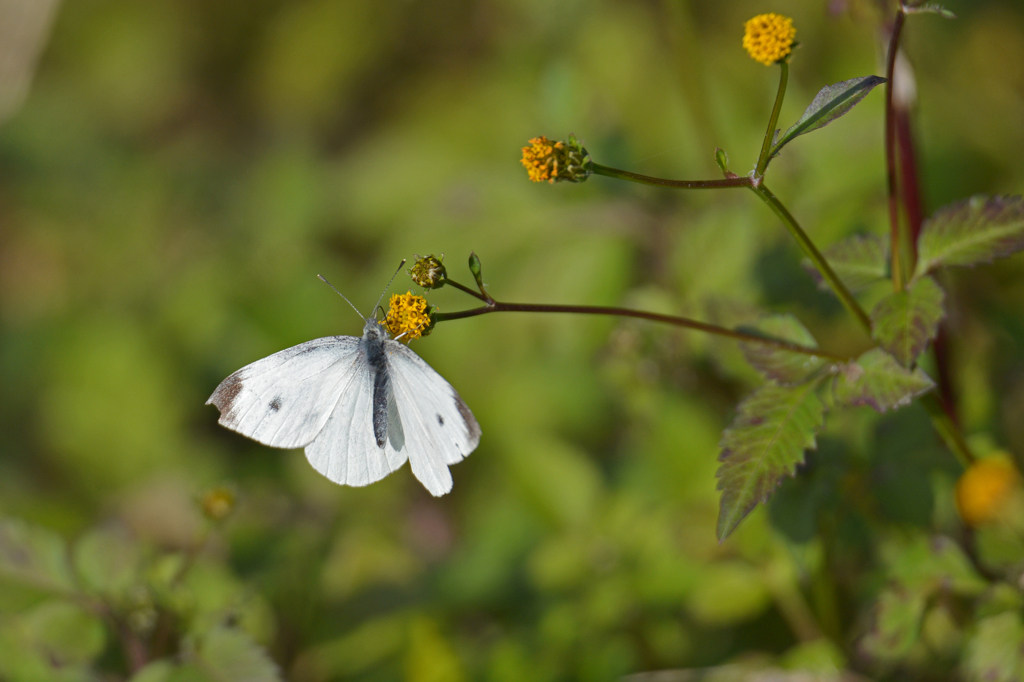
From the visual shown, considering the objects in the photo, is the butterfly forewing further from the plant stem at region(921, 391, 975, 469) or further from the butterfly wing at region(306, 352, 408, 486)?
the plant stem at region(921, 391, 975, 469)

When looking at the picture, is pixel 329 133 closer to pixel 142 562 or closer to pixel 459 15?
pixel 459 15

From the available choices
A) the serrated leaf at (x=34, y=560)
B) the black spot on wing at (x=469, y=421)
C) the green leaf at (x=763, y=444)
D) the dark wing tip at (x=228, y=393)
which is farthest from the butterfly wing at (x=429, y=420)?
the serrated leaf at (x=34, y=560)

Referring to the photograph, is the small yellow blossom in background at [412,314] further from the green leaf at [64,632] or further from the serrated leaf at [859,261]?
the green leaf at [64,632]

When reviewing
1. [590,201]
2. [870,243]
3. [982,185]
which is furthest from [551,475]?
[982,185]

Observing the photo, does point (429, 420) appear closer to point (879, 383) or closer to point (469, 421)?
point (469, 421)

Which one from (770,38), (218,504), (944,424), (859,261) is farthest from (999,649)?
(218,504)

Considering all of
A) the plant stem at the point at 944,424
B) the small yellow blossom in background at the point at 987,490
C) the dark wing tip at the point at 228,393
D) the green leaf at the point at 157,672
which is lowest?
the small yellow blossom in background at the point at 987,490
